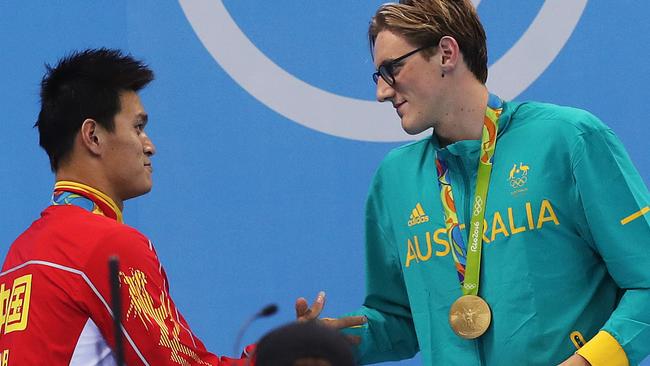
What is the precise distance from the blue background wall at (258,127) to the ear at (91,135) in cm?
58

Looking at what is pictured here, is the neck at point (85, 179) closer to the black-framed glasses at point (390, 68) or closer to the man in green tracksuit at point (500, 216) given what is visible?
the man in green tracksuit at point (500, 216)

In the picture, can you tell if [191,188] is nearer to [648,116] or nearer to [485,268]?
[485,268]

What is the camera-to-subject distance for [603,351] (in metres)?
2.43

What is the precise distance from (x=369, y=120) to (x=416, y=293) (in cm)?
71

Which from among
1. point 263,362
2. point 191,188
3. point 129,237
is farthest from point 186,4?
point 263,362

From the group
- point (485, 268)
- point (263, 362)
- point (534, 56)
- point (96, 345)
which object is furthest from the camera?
point (534, 56)

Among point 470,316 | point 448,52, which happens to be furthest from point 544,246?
point 448,52

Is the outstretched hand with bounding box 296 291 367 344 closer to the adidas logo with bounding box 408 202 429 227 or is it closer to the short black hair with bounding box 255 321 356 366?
the adidas logo with bounding box 408 202 429 227

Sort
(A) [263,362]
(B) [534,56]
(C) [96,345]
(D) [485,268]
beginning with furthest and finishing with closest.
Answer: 1. (B) [534,56]
2. (D) [485,268]
3. (C) [96,345]
4. (A) [263,362]

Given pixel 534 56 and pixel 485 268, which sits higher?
pixel 534 56

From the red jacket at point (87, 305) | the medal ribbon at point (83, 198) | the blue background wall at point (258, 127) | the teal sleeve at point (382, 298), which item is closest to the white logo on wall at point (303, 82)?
the blue background wall at point (258, 127)

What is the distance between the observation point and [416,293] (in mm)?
2707

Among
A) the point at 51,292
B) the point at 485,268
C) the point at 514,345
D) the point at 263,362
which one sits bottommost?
the point at 514,345

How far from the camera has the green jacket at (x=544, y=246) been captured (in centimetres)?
248
